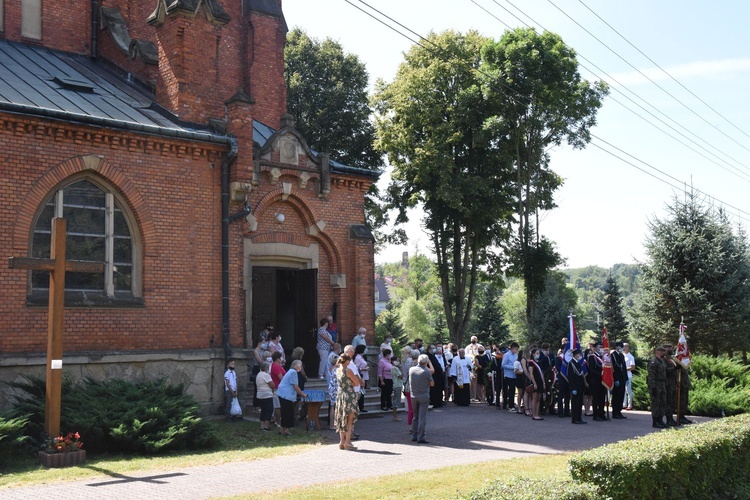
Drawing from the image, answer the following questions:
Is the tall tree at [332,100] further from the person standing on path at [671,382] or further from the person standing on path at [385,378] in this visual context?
the person standing on path at [671,382]

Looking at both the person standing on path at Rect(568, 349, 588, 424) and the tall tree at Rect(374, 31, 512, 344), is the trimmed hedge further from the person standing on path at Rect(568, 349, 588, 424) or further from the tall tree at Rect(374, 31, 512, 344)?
the tall tree at Rect(374, 31, 512, 344)

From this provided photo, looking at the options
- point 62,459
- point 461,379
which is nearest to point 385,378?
point 461,379

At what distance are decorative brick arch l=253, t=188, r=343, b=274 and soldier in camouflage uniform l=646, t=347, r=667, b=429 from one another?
27.2 feet

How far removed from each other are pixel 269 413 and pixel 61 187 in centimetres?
610

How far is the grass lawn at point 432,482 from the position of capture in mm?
9055

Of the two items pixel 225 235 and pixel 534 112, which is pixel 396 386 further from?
pixel 534 112

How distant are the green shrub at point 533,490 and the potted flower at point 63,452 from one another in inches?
275

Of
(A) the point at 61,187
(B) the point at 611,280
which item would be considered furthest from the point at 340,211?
(B) the point at 611,280

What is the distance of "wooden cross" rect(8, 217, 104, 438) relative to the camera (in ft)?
38.4

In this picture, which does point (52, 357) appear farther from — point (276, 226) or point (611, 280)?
point (611, 280)

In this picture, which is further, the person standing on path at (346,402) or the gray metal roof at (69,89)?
the gray metal roof at (69,89)

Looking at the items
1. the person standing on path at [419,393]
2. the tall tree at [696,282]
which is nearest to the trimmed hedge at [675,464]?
the person standing on path at [419,393]

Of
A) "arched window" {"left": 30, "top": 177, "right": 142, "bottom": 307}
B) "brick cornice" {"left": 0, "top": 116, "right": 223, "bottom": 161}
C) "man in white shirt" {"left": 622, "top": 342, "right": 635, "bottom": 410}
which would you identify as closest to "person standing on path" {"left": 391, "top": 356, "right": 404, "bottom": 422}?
"arched window" {"left": 30, "top": 177, "right": 142, "bottom": 307}

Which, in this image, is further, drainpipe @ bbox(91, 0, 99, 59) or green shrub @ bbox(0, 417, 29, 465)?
drainpipe @ bbox(91, 0, 99, 59)
